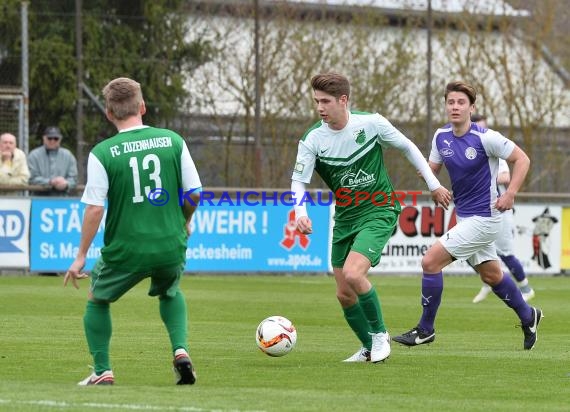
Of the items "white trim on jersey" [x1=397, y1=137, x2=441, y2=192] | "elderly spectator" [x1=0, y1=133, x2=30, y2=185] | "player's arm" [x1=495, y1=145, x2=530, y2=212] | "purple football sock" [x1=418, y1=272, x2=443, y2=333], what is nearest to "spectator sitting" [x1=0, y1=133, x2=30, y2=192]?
"elderly spectator" [x1=0, y1=133, x2=30, y2=185]

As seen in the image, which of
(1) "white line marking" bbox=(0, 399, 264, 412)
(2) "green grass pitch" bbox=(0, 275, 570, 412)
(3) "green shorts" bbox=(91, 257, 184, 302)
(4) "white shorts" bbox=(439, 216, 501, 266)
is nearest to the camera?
(1) "white line marking" bbox=(0, 399, 264, 412)

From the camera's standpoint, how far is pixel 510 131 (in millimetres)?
25188

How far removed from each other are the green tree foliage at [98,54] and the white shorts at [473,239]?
1137 cm

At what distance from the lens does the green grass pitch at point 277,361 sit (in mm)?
7230

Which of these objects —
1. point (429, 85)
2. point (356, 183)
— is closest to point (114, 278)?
point (356, 183)

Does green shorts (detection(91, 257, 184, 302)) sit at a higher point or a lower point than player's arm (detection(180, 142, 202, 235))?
lower

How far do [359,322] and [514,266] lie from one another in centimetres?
672

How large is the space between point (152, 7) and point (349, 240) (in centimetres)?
1381

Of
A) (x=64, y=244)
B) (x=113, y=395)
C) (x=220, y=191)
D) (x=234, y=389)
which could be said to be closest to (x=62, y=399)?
(x=113, y=395)

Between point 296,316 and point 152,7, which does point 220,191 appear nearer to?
point 152,7

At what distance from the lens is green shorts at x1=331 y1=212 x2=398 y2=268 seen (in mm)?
9523

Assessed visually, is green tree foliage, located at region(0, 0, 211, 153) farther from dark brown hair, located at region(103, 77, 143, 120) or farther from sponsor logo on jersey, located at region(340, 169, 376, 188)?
dark brown hair, located at region(103, 77, 143, 120)

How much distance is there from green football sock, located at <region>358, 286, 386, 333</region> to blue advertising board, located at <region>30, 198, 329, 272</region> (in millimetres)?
10497

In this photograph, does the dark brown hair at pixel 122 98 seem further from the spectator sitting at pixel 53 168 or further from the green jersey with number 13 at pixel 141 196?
the spectator sitting at pixel 53 168
